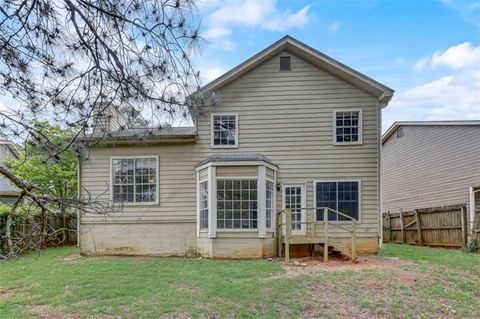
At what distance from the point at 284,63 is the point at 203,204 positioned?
4.81 metres

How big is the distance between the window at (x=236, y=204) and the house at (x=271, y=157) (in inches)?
21.8

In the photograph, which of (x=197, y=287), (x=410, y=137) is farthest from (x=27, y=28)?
(x=410, y=137)

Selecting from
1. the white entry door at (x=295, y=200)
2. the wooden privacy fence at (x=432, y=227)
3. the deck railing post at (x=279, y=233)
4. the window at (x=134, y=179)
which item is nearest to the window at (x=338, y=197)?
the white entry door at (x=295, y=200)

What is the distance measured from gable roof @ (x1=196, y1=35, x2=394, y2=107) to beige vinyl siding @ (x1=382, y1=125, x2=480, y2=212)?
16.5 ft

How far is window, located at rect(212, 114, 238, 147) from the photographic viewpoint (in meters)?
11.9

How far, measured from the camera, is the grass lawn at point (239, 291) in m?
5.95

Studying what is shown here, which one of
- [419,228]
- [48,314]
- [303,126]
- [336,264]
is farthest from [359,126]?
[48,314]

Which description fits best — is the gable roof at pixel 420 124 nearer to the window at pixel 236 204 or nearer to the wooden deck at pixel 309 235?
the wooden deck at pixel 309 235

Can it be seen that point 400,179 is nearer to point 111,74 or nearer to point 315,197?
point 315,197

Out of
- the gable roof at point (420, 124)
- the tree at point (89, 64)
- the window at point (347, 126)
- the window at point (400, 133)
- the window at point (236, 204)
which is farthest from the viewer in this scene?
the window at point (400, 133)

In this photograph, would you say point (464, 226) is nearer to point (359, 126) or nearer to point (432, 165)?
point (432, 165)

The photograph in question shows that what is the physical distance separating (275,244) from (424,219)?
700 centimetres

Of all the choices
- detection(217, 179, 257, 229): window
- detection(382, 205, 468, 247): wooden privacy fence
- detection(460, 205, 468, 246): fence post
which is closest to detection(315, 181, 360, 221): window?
detection(217, 179, 257, 229): window

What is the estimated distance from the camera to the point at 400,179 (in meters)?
19.1
